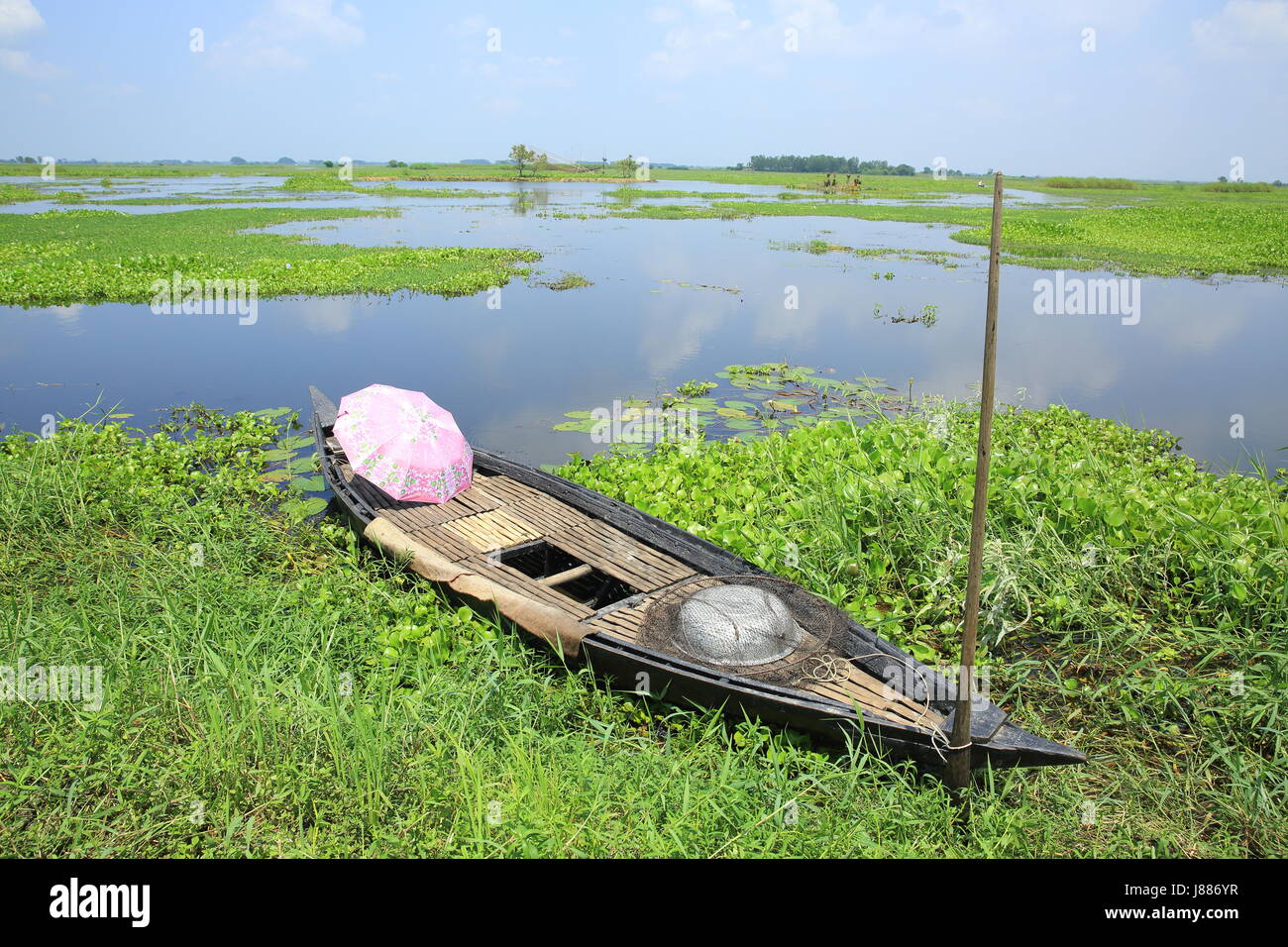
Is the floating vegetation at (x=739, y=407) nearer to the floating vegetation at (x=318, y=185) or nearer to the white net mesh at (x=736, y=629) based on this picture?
the white net mesh at (x=736, y=629)

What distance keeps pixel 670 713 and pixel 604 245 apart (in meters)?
23.1

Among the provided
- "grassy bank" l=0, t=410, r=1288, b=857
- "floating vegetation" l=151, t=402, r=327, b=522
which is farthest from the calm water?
"grassy bank" l=0, t=410, r=1288, b=857

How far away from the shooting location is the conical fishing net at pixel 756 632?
3.97 m

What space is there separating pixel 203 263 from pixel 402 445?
49.9 feet

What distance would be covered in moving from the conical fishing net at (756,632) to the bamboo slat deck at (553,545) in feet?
0.42

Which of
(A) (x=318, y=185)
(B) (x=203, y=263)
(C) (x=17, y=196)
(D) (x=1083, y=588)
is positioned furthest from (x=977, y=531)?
(A) (x=318, y=185)

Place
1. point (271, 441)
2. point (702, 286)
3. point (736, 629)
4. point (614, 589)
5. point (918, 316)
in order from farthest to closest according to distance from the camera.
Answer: point (702, 286) < point (918, 316) < point (271, 441) < point (614, 589) < point (736, 629)

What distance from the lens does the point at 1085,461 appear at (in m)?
Answer: 6.27

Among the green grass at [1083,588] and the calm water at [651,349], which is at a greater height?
the calm water at [651,349]

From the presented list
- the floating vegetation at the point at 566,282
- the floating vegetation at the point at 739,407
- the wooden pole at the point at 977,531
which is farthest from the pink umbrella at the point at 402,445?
the floating vegetation at the point at 566,282

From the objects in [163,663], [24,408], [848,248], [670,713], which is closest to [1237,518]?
[670,713]

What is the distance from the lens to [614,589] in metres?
5.22

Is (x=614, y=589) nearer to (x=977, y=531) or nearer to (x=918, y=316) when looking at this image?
(x=977, y=531)

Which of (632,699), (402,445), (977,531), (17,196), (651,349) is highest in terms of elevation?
(17,196)
